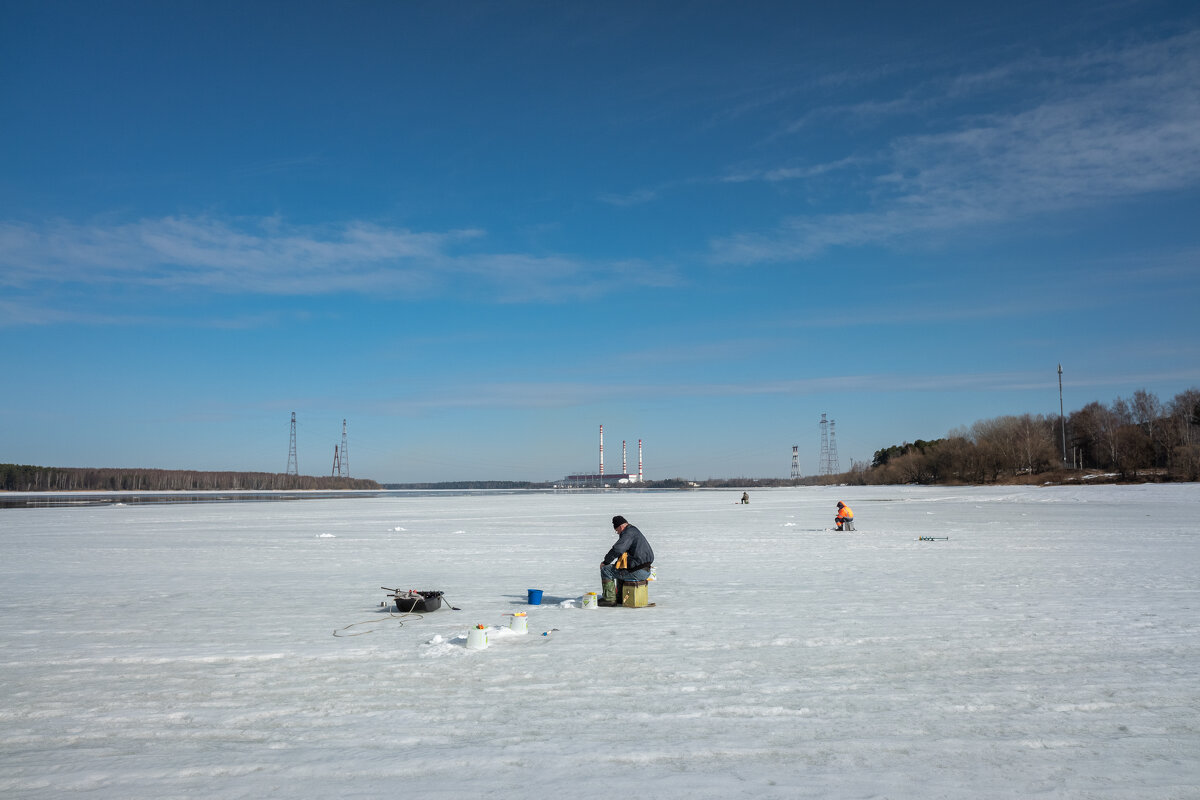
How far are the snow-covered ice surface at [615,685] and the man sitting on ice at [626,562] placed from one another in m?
0.50

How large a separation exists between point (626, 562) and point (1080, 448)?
141532mm

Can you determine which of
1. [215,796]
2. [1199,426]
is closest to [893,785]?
[215,796]

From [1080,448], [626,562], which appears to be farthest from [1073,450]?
[626,562]

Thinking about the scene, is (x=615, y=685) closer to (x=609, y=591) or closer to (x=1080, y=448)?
(x=609, y=591)

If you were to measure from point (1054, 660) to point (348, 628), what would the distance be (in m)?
8.46

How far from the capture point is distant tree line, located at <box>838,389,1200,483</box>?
96375 millimetres

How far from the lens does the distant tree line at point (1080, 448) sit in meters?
96.4

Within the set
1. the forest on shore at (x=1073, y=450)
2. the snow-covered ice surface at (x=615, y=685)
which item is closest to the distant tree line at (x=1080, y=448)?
the forest on shore at (x=1073, y=450)

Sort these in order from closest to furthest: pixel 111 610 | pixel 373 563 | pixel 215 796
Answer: pixel 215 796
pixel 111 610
pixel 373 563

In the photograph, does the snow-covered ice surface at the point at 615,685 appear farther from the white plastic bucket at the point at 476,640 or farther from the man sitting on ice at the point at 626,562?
the man sitting on ice at the point at 626,562

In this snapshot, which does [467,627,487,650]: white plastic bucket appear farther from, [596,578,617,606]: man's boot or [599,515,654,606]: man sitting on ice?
[596,578,617,606]: man's boot

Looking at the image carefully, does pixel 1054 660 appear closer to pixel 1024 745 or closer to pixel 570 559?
pixel 1024 745

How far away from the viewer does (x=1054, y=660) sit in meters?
8.76

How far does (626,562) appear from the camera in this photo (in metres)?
12.6
